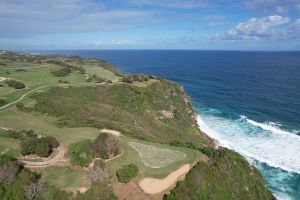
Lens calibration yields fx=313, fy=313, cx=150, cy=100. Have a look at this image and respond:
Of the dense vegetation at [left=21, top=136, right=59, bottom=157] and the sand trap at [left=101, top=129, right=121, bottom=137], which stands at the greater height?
the dense vegetation at [left=21, top=136, right=59, bottom=157]

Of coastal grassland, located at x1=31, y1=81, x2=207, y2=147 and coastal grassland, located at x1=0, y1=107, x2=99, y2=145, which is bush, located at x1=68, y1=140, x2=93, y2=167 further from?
coastal grassland, located at x1=31, y1=81, x2=207, y2=147

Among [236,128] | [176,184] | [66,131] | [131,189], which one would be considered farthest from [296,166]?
[66,131]

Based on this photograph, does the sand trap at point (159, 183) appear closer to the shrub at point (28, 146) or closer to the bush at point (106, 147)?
the bush at point (106, 147)

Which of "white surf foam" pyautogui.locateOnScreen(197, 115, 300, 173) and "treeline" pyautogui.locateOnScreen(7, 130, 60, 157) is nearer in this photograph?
"treeline" pyautogui.locateOnScreen(7, 130, 60, 157)

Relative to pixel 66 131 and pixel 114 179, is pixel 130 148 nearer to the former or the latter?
pixel 114 179

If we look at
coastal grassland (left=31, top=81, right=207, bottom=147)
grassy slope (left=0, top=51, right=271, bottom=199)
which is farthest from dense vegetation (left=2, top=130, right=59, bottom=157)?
coastal grassland (left=31, top=81, right=207, bottom=147)
